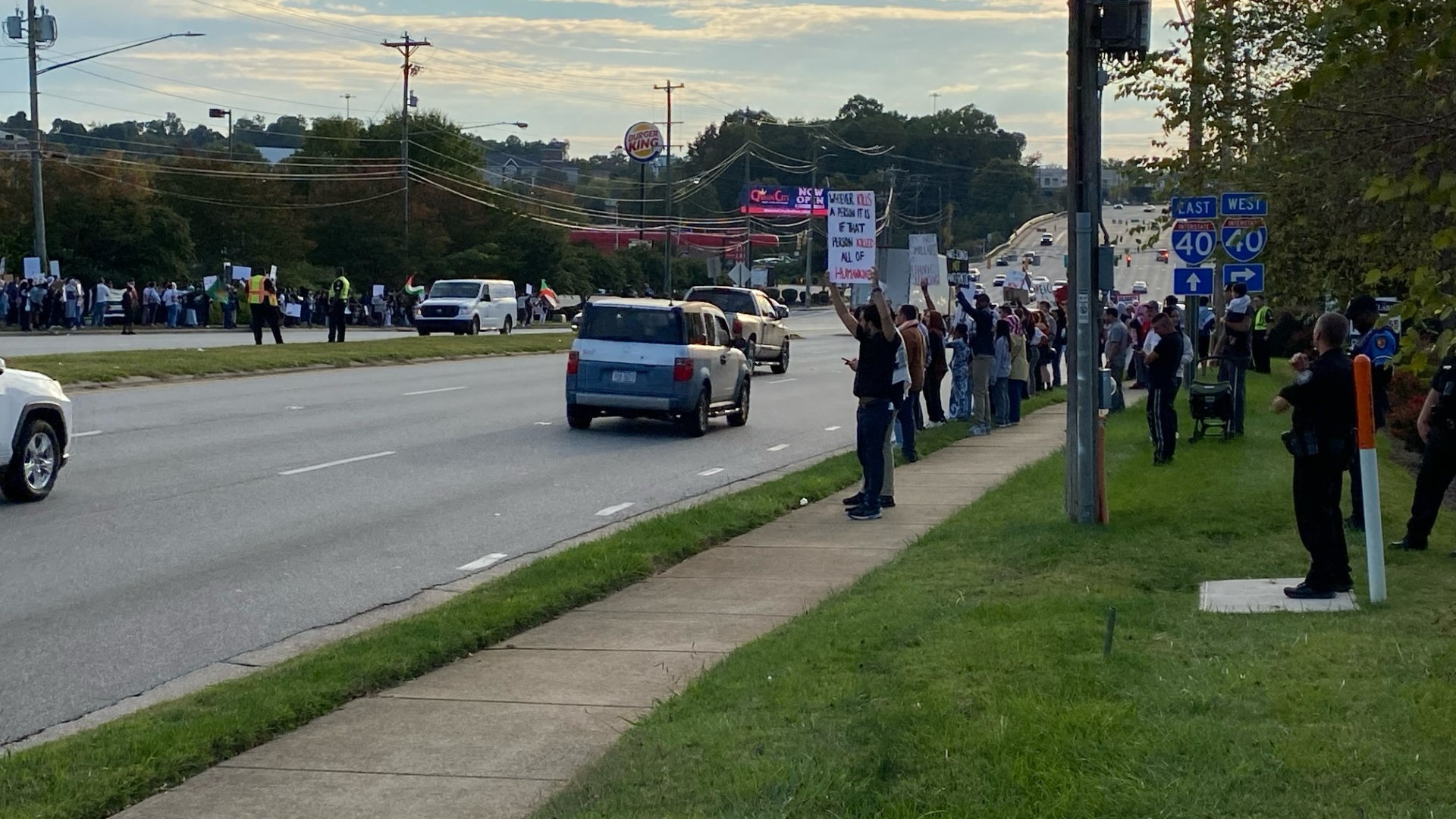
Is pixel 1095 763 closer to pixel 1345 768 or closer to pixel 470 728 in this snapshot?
pixel 1345 768

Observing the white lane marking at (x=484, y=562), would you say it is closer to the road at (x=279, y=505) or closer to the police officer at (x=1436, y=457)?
the road at (x=279, y=505)

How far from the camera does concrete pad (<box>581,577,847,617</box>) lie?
32.2 feet

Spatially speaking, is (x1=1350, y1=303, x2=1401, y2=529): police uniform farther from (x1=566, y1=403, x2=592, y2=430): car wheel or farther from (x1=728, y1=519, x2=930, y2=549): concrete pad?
(x1=566, y1=403, x2=592, y2=430): car wheel

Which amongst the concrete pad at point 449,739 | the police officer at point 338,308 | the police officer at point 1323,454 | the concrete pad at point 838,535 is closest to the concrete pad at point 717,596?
the concrete pad at point 838,535

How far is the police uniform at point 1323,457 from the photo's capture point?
9055mm

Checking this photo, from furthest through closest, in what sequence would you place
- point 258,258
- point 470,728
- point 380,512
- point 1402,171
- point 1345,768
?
1. point 258,258
2. point 1402,171
3. point 380,512
4. point 470,728
5. point 1345,768

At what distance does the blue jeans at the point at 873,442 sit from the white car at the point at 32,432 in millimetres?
6856

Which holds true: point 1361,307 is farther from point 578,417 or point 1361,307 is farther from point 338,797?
point 578,417

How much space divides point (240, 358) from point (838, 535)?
20.4m

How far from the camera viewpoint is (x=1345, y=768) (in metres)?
5.41

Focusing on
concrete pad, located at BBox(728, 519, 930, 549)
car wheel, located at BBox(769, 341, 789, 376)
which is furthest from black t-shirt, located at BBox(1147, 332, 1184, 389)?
car wheel, located at BBox(769, 341, 789, 376)

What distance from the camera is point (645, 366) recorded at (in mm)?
21641

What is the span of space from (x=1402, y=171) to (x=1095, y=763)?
41.0ft

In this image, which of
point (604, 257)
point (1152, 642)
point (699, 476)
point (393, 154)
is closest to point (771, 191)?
point (604, 257)
